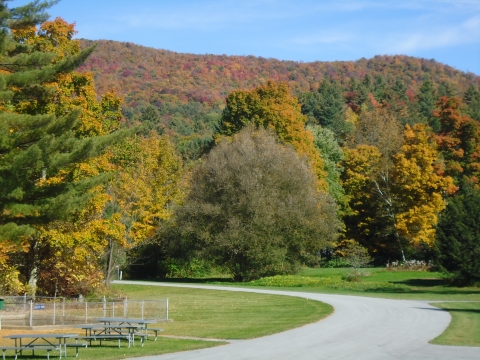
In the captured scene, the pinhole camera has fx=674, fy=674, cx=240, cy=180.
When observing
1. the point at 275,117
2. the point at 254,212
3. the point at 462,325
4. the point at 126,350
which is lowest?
the point at 126,350

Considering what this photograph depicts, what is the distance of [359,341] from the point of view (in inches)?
757

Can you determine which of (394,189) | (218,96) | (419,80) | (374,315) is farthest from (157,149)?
(419,80)

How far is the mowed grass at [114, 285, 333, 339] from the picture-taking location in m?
23.3

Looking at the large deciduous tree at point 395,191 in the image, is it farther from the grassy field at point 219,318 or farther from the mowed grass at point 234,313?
the grassy field at point 219,318

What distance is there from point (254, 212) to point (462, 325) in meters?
28.7

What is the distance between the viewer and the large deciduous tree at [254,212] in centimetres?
5084

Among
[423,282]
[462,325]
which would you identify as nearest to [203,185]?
[423,282]

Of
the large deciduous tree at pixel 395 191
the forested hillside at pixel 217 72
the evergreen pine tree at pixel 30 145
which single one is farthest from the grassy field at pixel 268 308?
the forested hillside at pixel 217 72

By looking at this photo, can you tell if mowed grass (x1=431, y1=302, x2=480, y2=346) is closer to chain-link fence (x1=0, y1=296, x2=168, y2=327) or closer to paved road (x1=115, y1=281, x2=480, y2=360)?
paved road (x1=115, y1=281, x2=480, y2=360)

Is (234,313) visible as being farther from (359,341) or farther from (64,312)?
(359,341)

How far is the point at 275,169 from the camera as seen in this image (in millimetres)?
52250

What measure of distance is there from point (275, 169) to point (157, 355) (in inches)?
1388

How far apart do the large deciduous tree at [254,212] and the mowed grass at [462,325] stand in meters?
20.8

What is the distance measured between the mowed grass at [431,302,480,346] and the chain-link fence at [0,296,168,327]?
35.8 feet
